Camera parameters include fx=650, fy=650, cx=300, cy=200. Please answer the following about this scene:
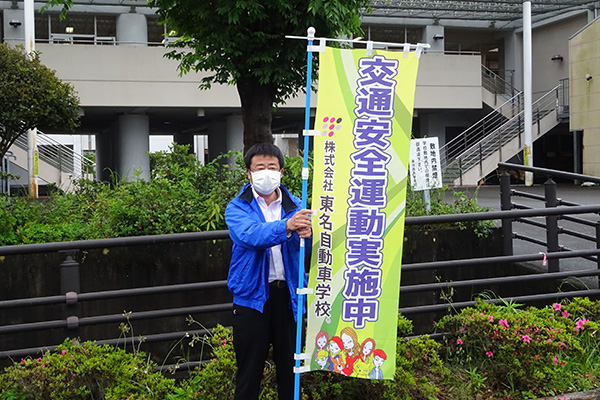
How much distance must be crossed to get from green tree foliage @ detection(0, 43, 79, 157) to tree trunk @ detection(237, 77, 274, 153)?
23.6ft

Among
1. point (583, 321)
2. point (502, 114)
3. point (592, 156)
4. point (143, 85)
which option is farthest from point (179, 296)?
point (502, 114)

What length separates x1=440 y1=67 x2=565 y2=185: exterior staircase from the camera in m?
26.7

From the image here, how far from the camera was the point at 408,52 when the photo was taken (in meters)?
3.96

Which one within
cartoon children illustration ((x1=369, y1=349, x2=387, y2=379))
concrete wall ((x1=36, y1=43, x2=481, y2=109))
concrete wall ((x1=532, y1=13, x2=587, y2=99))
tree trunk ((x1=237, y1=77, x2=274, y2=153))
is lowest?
cartoon children illustration ((x1=369, y1=349, x2=387, y2=379))

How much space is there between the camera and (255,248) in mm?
3607

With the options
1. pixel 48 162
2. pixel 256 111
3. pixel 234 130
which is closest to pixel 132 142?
pixel 48 162

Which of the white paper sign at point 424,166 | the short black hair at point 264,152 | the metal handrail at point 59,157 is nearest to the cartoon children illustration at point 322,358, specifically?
the short black hair at point 264,152

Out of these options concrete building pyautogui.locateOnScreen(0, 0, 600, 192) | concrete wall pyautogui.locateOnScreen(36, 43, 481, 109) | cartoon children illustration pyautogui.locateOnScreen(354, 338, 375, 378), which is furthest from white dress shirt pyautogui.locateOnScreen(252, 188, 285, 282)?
concrete wall pyautogui.locateOnScreen(36, 43, 481, 109)

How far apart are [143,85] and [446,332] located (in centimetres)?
2210

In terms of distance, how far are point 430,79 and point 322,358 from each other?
2613cm

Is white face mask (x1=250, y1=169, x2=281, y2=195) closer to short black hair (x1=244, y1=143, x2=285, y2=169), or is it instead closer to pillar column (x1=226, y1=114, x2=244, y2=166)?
short black hair (x1=244, y1=143, x2=285, y2=169)

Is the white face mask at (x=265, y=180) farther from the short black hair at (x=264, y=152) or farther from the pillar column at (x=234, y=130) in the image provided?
the pillar column at (x=234, y=130)

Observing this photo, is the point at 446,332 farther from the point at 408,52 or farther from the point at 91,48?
the point at 91,48

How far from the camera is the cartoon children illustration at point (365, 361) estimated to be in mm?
3938
